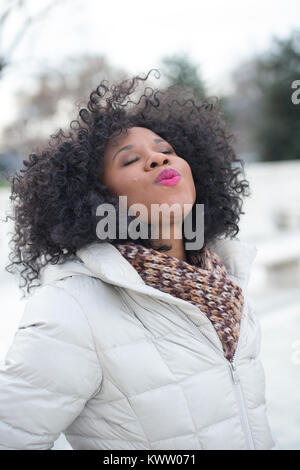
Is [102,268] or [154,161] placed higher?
[154,161]

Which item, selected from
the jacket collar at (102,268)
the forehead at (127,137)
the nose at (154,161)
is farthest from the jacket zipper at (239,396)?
the forehead at (127,137)

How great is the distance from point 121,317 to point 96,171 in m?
0.46

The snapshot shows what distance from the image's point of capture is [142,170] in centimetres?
138

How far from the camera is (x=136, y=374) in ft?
3.80

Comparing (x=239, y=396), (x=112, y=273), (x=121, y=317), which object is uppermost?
(x=112, y=273)

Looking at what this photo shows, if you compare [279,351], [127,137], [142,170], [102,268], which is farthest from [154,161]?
[279,351]

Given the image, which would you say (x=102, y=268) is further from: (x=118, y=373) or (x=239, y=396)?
(x=239, y=396)

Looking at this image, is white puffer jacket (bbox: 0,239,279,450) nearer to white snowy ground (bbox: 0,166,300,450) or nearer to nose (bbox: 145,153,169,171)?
nose (bbox: 145,153,169,171)

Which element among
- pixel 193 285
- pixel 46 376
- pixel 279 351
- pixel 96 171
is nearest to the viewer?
pixel 46 376

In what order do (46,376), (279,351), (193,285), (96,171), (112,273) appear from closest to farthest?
1. (46,376)
2. (112,273)
3. (193,285)
4. (96,171)
5. (279,351)

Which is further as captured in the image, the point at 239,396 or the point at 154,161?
the point at 154,161

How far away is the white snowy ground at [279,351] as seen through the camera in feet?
8.13

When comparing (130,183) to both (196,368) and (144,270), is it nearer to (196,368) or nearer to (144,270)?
(144,270)

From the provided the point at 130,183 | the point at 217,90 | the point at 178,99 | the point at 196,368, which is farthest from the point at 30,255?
the point at 217,90
